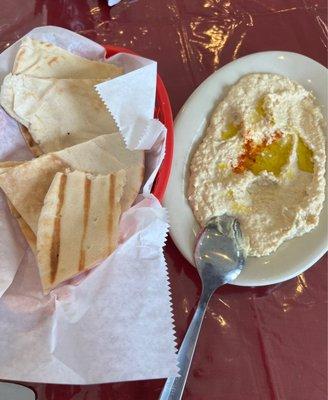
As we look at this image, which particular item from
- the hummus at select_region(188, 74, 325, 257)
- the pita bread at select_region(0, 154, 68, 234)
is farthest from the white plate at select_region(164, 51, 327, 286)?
the pita bread at select_region(0, 154, 68, 234)

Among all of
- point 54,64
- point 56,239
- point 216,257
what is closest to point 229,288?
point 216,257

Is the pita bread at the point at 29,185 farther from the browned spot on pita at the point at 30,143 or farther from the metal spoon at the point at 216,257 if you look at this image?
the metal spoon at the point at 216,257

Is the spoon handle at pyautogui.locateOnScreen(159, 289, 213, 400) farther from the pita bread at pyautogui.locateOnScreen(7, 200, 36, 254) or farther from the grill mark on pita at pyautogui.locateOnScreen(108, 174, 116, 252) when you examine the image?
the pita bread at pyautogui.locateOnScreen(7, 200, 36, 254)

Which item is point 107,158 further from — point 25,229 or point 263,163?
point 263,163

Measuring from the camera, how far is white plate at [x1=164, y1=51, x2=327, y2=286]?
104cm

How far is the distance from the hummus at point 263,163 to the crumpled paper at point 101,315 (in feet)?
0.49

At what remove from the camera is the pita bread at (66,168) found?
103 cm

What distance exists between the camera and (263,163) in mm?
1138

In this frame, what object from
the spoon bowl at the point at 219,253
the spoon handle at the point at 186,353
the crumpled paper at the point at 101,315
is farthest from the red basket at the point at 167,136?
the spoon handle at the point at 186,353

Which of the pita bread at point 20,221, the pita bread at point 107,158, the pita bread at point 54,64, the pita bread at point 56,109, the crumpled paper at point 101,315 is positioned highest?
the pita bread at point 54,64

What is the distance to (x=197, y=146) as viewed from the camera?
1.17 metres

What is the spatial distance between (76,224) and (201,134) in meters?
0.39

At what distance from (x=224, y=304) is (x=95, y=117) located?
1.69 feet

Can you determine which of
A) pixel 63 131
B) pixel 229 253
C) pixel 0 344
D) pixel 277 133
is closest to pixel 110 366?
pixel 0 344
